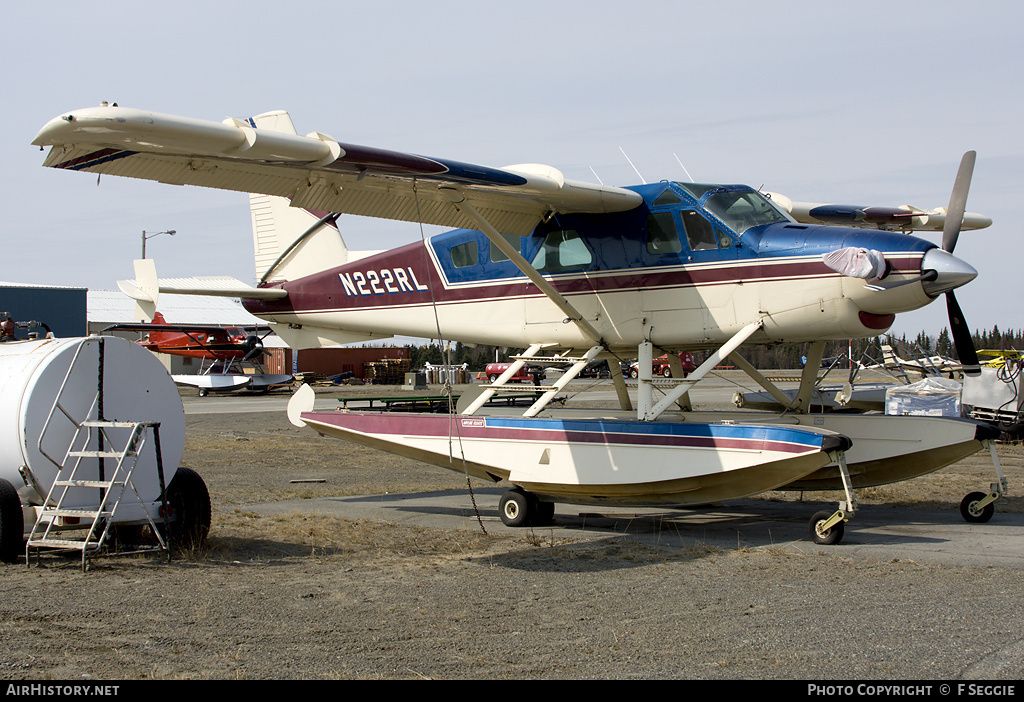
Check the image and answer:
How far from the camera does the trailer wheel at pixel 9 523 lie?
7105 millimetres

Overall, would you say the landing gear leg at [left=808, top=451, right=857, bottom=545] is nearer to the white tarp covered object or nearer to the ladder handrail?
the ladder handrail

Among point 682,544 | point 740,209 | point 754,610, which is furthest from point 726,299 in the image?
point 754,610

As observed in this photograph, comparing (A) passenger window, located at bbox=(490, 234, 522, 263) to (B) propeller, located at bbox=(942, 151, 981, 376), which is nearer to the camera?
(B) propeller, located at bbox=(942, 151, 981, 376)

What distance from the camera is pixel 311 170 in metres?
8.62

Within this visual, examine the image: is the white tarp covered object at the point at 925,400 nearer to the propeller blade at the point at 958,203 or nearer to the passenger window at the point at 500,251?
the propeller blade at the point at 958,203

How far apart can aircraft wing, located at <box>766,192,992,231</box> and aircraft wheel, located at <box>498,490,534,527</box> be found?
583cm

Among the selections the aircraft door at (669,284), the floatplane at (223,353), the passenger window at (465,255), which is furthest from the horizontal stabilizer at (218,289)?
the floatplane at (223,353)

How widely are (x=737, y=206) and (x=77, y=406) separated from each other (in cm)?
710

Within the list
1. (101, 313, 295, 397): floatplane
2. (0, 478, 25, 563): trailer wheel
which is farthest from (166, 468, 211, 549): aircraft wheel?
(101, 313, 295, 397): floatplane

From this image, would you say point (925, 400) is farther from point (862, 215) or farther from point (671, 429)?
point (671, 429)

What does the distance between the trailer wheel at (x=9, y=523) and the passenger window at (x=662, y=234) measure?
274 inches

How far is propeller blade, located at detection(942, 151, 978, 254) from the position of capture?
9.53 m

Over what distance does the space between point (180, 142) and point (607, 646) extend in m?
4.98

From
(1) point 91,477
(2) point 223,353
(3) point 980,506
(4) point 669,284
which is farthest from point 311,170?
(2) point 223,353
